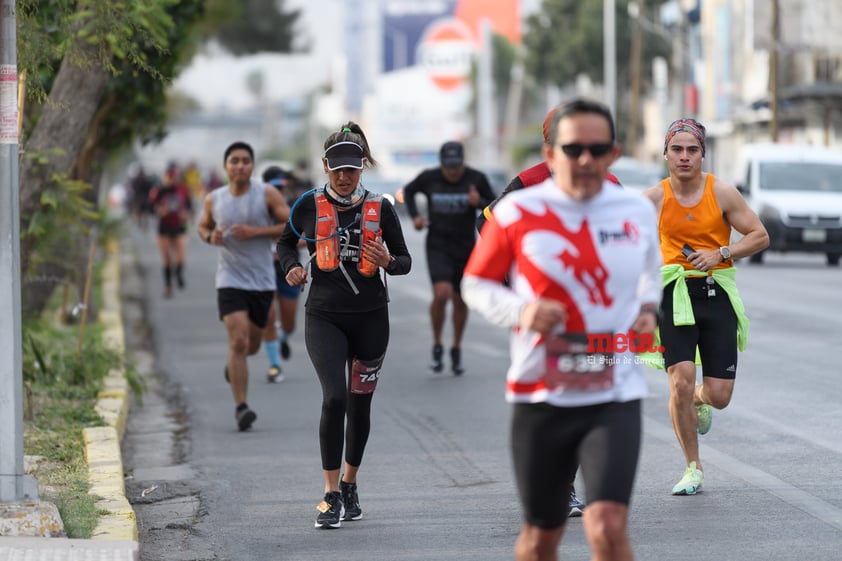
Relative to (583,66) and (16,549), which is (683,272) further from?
(583,66)

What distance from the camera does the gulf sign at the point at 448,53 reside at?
127 metres

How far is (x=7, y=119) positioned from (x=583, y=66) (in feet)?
202

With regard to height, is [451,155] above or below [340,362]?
above

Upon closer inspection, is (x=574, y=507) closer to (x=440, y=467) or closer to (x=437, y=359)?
(x=440, y=467)

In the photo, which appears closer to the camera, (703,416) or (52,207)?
(703,416)

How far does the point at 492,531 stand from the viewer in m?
7.24

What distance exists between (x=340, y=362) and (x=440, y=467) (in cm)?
174

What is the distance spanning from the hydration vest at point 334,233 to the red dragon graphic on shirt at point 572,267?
2734 millimetres

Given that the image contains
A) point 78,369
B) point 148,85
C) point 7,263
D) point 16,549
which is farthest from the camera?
point 148,85

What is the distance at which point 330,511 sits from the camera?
7441 millimetres

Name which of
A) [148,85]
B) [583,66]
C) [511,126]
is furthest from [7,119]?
[511,126]

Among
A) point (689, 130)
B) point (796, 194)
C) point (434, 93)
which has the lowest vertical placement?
point (689, 130)

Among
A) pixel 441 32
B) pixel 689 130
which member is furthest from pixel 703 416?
pixel 441 32

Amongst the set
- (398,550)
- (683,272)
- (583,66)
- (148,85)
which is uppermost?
(583,66)
